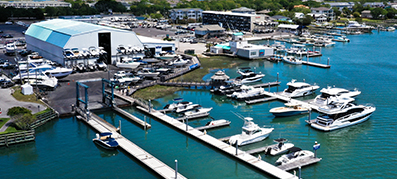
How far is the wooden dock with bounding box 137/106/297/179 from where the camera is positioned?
25828 millimetres

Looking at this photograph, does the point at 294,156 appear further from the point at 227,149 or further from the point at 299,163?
the point at 227,149

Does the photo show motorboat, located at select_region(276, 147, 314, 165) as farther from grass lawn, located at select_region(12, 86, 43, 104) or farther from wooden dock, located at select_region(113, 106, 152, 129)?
grass lawn, located at select_region(12, 86, 43, 104)

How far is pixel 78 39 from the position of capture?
191ft

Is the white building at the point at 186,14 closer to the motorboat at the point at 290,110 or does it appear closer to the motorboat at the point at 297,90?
the motorboat at the point at 297,90

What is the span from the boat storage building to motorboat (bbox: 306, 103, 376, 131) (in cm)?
3569

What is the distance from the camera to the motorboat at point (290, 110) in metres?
38.7

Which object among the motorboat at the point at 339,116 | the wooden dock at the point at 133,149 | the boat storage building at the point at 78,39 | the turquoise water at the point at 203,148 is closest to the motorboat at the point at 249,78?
the turquoise water at the point at 203,148

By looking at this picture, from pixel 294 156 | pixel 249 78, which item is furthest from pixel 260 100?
pixel 294 156

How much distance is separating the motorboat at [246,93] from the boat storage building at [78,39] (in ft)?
79.7

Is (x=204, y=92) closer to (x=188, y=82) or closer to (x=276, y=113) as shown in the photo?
(x=188, y=82)

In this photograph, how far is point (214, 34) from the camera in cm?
10000

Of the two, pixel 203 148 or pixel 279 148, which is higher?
pixel 279 148

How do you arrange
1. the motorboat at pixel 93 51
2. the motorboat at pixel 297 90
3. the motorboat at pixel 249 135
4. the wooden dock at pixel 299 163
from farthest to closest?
1. the motorboat at pixel 93 51
2. the motorboat at pixel 297 90
3. the motorboat at pixel 249 135
4. the wooden dock at pixel 299 163

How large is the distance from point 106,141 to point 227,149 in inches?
391
